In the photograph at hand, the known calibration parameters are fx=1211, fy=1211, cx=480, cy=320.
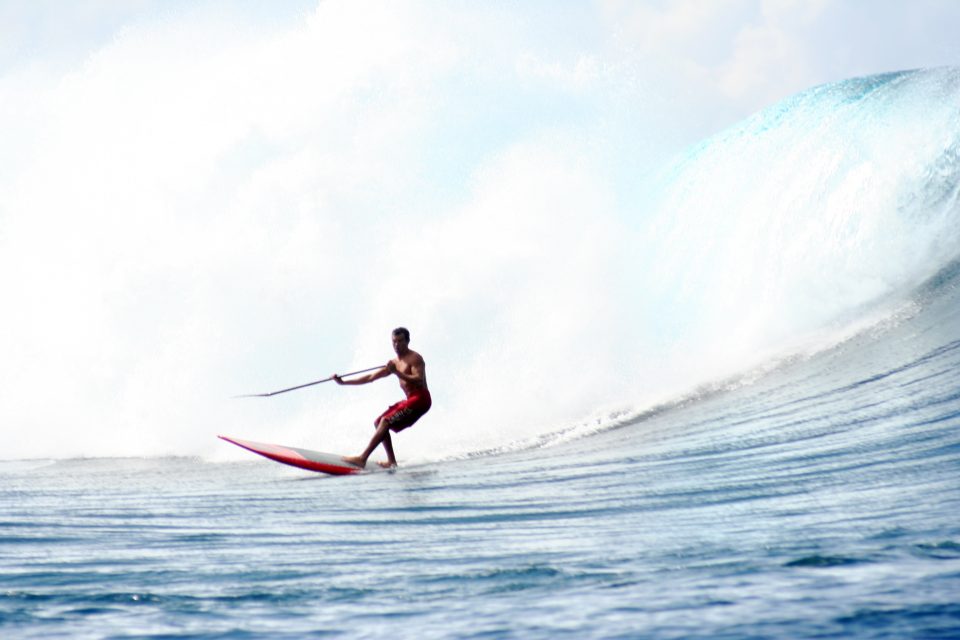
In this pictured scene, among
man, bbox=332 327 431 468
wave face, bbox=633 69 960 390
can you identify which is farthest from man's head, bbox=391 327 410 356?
wave face, bbox=633 69 960 390

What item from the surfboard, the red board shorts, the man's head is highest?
the man's head

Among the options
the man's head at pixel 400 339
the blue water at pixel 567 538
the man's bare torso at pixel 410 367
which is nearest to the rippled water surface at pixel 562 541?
the blue water at pixel 567 538

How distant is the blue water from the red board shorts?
573 millimetres

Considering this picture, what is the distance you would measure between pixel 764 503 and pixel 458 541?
1.43 m

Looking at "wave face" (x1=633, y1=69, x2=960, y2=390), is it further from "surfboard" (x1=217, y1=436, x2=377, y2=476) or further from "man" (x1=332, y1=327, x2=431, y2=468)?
"surfboard" (x1=217, y1=436, x2=377, y2=476)

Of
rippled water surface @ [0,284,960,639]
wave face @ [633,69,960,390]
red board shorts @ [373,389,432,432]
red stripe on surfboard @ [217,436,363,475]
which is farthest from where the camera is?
wave face @ [633,69,960,390]

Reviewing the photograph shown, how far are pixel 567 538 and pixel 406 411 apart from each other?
195 inches

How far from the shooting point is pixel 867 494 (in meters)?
5.40

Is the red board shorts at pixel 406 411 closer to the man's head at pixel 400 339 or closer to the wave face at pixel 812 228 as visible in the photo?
the man's head at pixel 400 339

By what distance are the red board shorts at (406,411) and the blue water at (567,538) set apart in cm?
57

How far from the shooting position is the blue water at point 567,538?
3.47m

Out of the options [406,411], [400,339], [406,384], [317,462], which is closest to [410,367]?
[406,384]

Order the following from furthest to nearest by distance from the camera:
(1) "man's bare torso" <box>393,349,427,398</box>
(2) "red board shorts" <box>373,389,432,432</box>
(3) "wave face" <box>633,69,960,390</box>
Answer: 1. (3) "wave face" <box>633,69,960,390</box>
2. (1) "man's bare torso" <box>393,349,427,398</box>
3. (2) "red board shorts" <box>373,389,432,432</box>

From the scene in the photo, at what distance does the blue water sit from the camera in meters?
3.47
